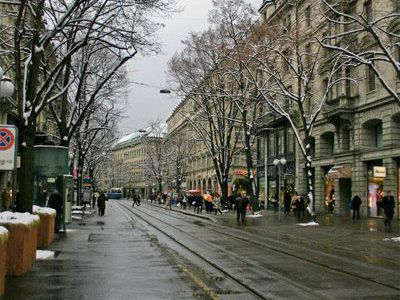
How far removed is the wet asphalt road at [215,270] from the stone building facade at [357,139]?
48.6ft

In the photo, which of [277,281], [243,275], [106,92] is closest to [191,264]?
[243,275]

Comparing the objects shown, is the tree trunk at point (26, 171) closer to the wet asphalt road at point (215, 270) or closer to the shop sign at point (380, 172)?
the wet asphalt road at point (215, 270)

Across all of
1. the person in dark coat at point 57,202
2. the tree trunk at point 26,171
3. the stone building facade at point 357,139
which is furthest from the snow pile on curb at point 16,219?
the stone building facade at point 357,139

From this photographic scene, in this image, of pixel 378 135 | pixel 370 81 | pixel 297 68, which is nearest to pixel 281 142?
pixel 378 135

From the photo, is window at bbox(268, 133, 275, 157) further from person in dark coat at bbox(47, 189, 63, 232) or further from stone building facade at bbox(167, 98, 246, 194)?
person in dark coat at bbox(47, 189, 63, 232)

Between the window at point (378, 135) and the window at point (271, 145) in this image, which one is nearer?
the window at point (378, 135)

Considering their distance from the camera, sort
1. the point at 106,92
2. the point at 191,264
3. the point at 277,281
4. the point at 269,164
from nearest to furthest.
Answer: the point at 277,281
the point at 191,264
the point at 106,92
the point at 269,164

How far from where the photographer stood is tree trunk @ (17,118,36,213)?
15.2 m

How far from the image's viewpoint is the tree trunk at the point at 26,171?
1522 cm

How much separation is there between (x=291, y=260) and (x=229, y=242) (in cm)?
557

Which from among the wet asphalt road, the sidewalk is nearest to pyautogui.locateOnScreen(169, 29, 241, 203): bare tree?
the wet asphalt road

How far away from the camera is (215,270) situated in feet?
40.7

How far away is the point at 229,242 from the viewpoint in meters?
19.8

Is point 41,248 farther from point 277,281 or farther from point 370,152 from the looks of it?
point 370,152
